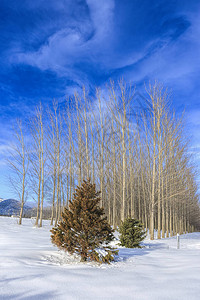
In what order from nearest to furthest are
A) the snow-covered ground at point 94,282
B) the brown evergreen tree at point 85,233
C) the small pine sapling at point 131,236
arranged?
1. the snow-covered ground at point 94,282
2. the brown evergreen tree at point 85,233
3. the small pine sapling at point 131,236

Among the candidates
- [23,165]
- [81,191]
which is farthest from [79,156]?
[81,191]

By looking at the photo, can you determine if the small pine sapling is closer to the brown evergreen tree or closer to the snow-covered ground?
the brown evergreen tree

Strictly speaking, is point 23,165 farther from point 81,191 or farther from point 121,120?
point 81,191

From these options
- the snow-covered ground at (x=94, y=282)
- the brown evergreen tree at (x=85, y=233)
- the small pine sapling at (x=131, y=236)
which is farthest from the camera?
the small pine sapling at (x=131, y=236)

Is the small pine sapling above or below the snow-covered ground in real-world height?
above

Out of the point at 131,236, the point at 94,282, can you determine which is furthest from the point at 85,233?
the point at 131,236

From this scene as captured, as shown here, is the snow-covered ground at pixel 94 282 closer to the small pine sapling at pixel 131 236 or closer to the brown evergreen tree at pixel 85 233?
the brown evergreen tree at pixel 85 233

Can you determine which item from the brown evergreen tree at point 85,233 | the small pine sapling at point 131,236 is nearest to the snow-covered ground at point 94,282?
the brown evergreen tree at point 85,233

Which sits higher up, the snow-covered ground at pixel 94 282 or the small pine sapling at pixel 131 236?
the small pine sapling at pixel 131 236

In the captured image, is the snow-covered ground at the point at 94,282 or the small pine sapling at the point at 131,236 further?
the small pine sapling at the point at 131,236

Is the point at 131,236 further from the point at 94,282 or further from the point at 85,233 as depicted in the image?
the point at 94,282

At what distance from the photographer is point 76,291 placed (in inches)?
130

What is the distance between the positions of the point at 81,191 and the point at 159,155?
10.9m

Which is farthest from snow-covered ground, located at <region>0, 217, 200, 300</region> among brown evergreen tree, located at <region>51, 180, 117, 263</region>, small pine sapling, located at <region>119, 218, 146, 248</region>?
A: small pine sapling, located at <region>119, 218, 146, 248</region>
